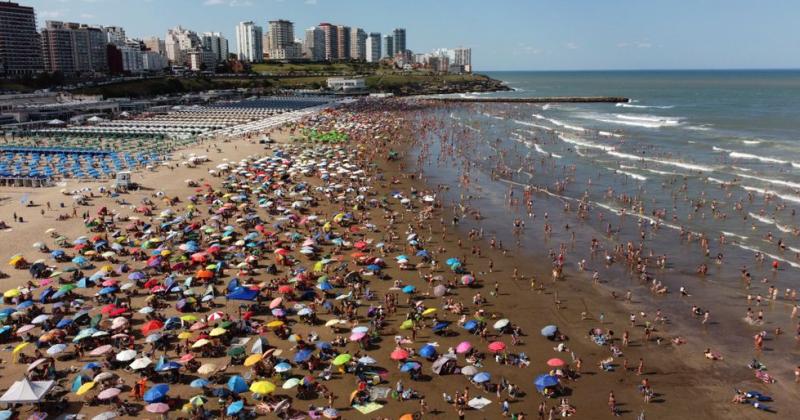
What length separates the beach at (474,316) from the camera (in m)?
16.3

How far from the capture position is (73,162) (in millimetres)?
50938

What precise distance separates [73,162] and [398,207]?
3287cm

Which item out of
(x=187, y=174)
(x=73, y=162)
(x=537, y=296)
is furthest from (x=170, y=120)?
(x=537, y=296)

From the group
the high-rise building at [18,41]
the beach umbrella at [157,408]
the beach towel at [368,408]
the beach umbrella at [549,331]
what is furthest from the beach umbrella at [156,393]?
the high-rise building at [18,41]

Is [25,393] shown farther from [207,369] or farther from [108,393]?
[207,369]

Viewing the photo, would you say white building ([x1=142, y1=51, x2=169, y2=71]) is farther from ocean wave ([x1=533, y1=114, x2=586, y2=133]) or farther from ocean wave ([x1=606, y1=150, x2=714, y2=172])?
ocean wave ([x1=606, y1=150, x2=714, y2=172])

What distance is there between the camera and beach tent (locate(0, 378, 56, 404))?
1499cm

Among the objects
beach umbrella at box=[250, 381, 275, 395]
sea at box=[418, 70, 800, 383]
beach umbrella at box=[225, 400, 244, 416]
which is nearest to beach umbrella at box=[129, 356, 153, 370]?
beach umbrella at box=[225, 400, 244, 416]

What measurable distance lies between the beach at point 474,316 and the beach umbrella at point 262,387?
0.77 meters

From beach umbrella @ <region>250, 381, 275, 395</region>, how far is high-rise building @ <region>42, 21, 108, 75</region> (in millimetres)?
154202

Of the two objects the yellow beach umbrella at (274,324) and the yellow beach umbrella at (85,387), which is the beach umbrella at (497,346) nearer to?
the yellow beach umbrella at (274,324)

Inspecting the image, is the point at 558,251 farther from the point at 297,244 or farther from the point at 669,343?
the point at 297,244

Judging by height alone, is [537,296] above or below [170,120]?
below

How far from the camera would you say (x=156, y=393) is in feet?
50.6
